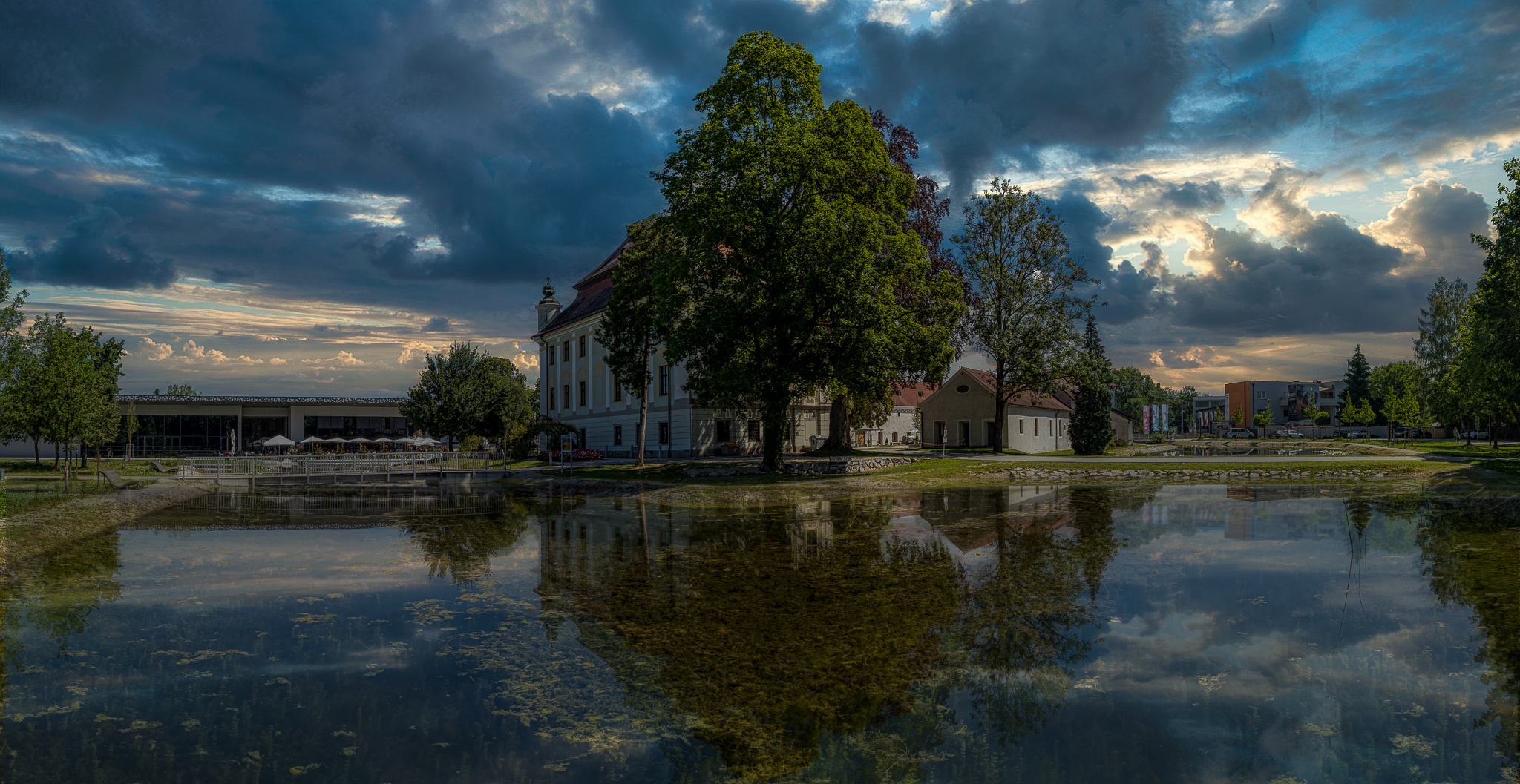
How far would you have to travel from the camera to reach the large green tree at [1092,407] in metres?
43.4

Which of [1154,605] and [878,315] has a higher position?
[878,315]

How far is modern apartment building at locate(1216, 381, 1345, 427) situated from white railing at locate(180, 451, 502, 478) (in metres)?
138

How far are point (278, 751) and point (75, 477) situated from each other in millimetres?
43654

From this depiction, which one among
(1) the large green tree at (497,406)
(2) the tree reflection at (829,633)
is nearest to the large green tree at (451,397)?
(1) the large green tree at (497,406)

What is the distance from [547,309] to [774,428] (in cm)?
4404

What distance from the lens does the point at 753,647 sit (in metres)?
7.45

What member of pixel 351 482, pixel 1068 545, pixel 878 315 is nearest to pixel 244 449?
pixel 351 482

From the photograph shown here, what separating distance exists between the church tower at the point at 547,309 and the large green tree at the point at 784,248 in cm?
4020

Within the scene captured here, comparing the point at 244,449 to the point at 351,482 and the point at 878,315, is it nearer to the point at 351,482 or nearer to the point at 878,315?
the point at 351,482

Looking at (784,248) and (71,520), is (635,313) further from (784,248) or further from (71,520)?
(71,520)

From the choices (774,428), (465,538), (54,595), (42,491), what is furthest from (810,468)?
(42,491)

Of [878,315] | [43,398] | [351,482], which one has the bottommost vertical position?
[351,482]

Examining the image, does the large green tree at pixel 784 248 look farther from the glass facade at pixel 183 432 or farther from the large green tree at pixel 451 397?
the glass facade at pixel 183 432

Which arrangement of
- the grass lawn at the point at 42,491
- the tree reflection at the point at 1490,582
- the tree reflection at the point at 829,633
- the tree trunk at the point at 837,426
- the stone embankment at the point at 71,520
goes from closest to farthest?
the tree reflection at the point at 829,633
the tree reflection at the point at 1490,582
the stone embankment at the point at 71,520
the grass lawn at the point at 42,491
the tree trunk at the point at 837,426
